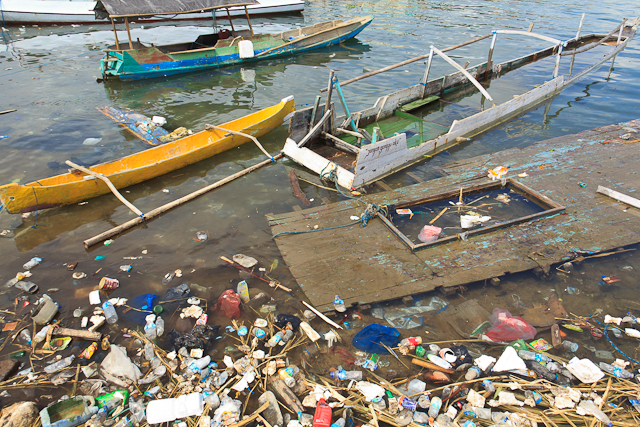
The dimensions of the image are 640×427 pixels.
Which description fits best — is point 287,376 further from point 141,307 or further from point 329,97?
point 329,97

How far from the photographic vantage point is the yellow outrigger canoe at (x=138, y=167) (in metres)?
6.85

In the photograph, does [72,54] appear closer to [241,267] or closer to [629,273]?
[241,267]

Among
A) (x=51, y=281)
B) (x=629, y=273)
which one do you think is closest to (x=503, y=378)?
(x=629, y=273)

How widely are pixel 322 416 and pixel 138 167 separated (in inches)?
275

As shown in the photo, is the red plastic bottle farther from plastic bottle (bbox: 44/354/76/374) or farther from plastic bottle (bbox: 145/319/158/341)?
plastic bottle (bbox: 44/354/76/374)

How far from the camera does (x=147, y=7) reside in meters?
13.6

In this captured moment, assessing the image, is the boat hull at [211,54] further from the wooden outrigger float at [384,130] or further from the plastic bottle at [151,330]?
the plastic bottle at [151,330]

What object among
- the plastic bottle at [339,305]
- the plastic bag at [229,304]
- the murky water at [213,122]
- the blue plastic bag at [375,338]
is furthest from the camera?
the murky water at [213,122]

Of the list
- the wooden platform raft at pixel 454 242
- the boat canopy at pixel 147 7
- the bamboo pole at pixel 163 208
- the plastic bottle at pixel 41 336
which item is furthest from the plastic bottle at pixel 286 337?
the boat canopy at pixel 147 7

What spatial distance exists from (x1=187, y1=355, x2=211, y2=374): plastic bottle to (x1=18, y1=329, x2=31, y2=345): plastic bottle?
8.03 ft

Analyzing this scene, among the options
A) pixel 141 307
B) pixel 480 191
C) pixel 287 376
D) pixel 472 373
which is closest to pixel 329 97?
pixel 480 191

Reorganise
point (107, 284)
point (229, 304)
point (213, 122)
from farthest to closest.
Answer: point (213, 122) → point (107, 284) → point (229, 304)

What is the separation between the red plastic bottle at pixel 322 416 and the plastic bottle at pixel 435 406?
1.15 m

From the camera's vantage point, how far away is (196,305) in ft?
17.9
